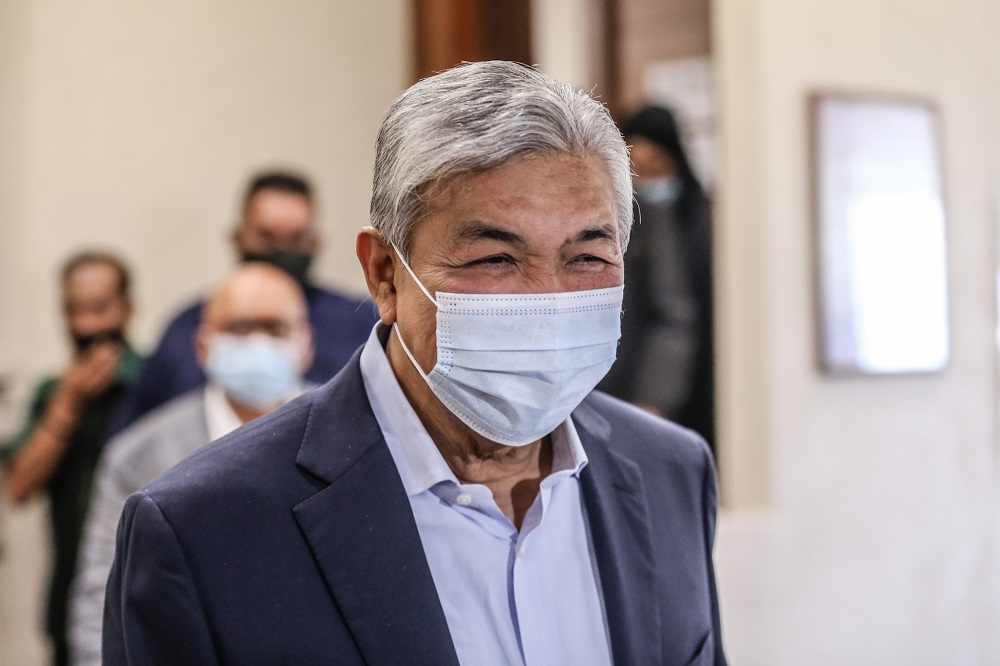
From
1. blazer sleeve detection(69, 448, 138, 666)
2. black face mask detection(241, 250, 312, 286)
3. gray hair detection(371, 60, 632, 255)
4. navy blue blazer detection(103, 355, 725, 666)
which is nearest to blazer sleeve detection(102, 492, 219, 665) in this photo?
navy blue blazer detection(103, 355, 725, 666)

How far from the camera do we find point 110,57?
481 cm

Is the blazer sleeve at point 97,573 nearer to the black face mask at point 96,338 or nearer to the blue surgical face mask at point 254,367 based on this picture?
the blue surgical face mask at point 254,367

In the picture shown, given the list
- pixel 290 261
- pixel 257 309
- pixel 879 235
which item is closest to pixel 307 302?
pixel 290 261

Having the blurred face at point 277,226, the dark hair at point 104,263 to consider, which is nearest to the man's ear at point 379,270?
the blurred face at point 277,226

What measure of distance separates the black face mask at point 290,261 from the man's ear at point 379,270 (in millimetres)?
2211

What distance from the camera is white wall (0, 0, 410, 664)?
458cm

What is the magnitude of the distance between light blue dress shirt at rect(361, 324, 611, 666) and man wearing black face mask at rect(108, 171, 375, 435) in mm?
1803

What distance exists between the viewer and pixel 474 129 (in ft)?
3.83

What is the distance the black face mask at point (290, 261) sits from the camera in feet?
11.5

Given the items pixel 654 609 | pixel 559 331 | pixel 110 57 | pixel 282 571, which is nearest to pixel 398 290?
pixel 559 331

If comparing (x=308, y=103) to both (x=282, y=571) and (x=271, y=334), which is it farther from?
(x=282, y=571)

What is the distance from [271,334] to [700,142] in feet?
8.74

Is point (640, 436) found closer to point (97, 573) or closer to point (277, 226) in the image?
point (97, 573)

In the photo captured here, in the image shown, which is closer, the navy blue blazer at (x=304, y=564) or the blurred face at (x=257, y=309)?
the navy blue blazer at (x=304, y=564)
